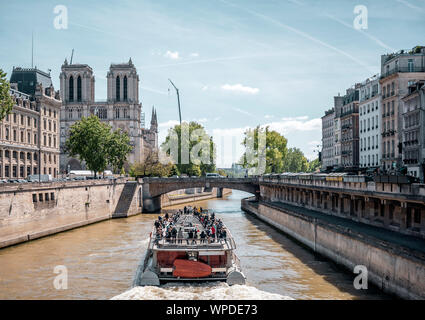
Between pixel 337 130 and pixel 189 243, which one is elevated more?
pixel 337 130

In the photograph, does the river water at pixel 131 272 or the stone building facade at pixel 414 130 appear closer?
the river water at pixel 131 272

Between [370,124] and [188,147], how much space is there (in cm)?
6071

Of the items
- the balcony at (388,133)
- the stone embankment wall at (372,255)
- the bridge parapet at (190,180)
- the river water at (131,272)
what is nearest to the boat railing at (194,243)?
the river water at (131,272)

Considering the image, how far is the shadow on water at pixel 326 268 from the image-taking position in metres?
25.0

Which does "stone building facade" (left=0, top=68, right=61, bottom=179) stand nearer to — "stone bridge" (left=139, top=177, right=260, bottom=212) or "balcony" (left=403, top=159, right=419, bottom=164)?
"stone bridge" (left=139, top=177, right=260, bottom=212)

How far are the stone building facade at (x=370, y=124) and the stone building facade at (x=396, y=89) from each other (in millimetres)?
2870

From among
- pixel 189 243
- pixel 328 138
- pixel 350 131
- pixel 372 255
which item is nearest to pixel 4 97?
pixel 189 243

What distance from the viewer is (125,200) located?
246 feet

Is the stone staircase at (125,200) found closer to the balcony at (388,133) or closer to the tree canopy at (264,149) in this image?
the balcony at (388,133)

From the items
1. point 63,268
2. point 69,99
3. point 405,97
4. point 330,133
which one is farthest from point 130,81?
point 63,268

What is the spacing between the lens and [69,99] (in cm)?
15100

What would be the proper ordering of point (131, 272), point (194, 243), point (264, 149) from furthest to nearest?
1. point (264, 149)
2. point (131, 272)
3. point (194, 243)

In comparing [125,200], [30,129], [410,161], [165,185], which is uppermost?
[30,129]

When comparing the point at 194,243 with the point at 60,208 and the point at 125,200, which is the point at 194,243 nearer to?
the point at 60,208
